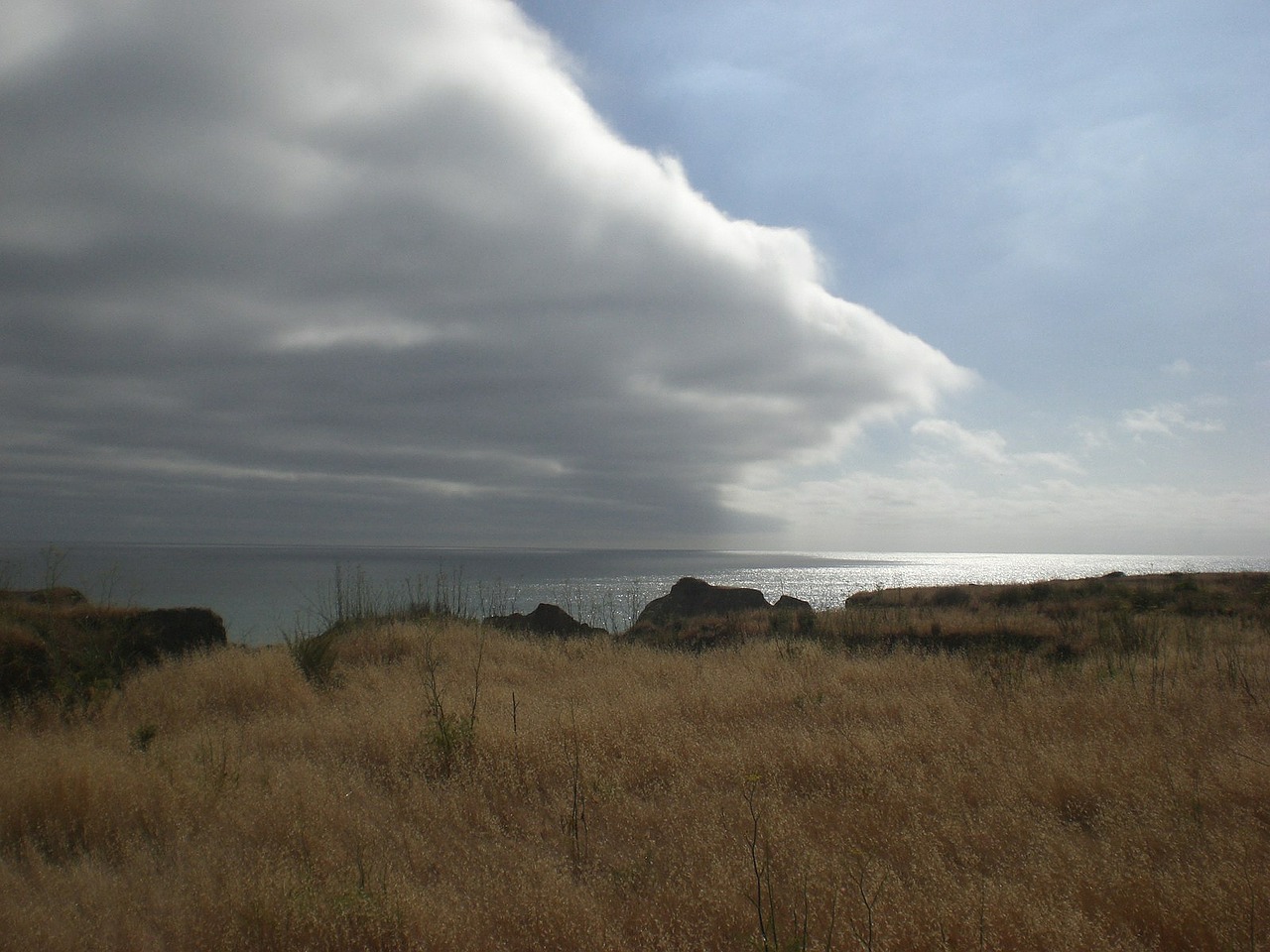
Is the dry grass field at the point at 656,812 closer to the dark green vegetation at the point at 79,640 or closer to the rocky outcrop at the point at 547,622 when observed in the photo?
the dark green vegetation at the point at 79,640

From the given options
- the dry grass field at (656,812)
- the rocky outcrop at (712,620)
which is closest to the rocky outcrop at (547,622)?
the rocky outcrop at (712,620)

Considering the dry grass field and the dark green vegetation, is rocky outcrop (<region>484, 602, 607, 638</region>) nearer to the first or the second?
the dark green vegetation

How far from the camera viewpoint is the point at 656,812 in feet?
16.0

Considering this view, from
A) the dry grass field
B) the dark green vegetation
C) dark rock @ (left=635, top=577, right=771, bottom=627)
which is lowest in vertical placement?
dark rock @ (left=635, top=577, right=771, bottom=627)

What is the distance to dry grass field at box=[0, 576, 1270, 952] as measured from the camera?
3.38 meters

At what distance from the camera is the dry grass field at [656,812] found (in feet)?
11.1

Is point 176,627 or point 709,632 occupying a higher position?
Answer: point 176,627

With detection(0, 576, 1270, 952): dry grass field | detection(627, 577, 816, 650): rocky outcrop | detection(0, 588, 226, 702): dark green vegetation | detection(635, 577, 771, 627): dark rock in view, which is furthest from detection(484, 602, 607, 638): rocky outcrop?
detection(0, 576, 1270, 952): dry grass field

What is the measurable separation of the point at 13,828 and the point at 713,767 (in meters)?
4.93

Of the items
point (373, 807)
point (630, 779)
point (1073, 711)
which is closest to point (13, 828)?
point (373, 807)

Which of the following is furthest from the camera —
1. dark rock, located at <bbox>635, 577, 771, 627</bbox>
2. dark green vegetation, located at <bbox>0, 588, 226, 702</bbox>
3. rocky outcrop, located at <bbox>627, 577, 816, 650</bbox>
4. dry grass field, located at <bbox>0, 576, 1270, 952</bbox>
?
dark rock, located at <bbox>635, 577, 771, 627</bbox>

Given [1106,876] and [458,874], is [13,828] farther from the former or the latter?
[1106,876]

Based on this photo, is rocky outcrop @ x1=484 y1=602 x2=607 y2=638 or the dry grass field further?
rocky outcrop @ x1=484 y1=602 x2=607 y2=638

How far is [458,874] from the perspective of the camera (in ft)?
13.1
